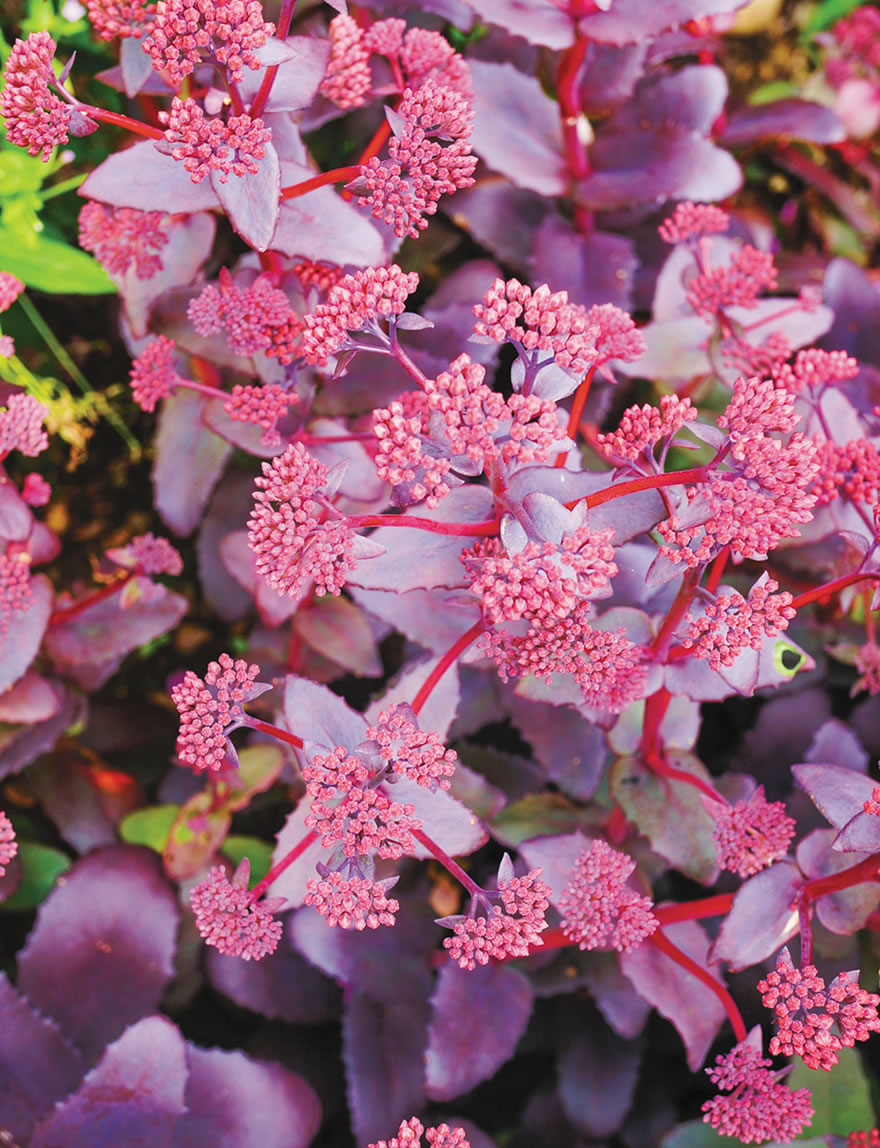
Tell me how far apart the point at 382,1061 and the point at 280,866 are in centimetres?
43

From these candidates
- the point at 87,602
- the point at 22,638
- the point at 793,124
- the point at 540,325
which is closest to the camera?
the point at 540,325

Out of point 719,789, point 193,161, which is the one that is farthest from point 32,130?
point 719,789

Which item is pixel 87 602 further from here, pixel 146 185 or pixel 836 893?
pixel 836 893

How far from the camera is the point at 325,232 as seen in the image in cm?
75

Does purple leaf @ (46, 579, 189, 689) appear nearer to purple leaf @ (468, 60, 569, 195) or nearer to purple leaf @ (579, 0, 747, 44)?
purple leaf @ (468, 60, 569, 195)

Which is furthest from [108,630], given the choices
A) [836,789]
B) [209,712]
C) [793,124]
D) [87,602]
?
[793,124]

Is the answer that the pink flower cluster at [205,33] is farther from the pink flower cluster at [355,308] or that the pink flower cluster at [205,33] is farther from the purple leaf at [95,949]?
the purple leaf at [95,949]

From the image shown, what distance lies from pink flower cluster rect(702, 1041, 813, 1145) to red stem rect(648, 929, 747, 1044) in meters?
0.03

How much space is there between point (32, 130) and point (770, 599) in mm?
588

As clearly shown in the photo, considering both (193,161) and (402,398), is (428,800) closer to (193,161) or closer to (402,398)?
(402,398)

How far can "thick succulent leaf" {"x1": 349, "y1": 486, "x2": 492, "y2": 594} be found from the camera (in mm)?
667

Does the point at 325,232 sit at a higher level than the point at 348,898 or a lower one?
higher

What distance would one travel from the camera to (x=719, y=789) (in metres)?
0.94

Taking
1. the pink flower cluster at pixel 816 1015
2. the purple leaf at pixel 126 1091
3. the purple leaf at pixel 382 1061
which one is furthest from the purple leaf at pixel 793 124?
the purple leaf at pixel 126 1091
